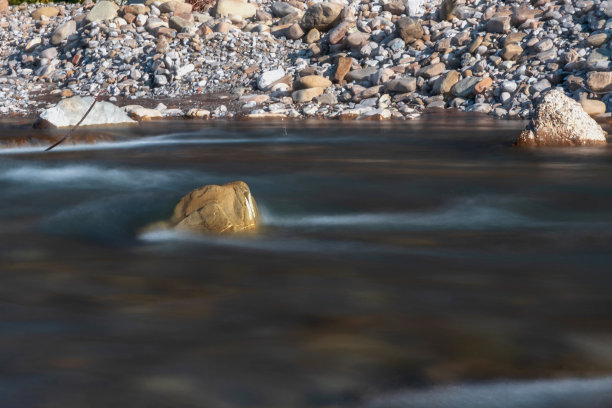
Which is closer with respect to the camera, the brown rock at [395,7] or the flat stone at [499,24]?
the flat stone at [499,24]

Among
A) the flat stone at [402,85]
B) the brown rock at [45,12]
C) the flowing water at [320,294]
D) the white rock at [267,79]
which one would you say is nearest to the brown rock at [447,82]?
the flat stone at [402,85]

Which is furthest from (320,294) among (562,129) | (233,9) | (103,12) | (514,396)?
(103,12)

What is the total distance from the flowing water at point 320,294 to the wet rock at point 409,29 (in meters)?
10.1

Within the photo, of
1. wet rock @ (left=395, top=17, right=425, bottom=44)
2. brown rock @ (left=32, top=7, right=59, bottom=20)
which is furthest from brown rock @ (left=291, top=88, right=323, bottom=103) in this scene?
brown rock @ (left=32, top=7, right=59, bottom=20)

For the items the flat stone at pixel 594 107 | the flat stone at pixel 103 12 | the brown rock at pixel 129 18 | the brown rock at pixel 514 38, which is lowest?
the flat stone at pixel 594 107

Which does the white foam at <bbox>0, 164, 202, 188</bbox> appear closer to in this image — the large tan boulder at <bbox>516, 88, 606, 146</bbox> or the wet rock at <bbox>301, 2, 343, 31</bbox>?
the large tan boulder at <bbox>516, 88, 606, 146</bbox>

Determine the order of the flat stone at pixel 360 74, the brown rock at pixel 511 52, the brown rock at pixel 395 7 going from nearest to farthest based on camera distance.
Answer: the brown rock at pixel 511 52 → the flat stone at pixel 360 74 → the brown rock at pixel 395 7

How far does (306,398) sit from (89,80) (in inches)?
698

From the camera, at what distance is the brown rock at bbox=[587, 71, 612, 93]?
1241 centimetres

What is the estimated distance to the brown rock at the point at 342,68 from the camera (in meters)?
15.6

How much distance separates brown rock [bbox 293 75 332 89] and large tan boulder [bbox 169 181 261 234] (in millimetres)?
11046

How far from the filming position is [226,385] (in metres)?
2.24

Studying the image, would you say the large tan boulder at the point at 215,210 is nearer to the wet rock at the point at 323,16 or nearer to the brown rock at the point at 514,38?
the brown rock at the point at 514,38

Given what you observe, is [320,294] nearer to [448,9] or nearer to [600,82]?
[600,82]
